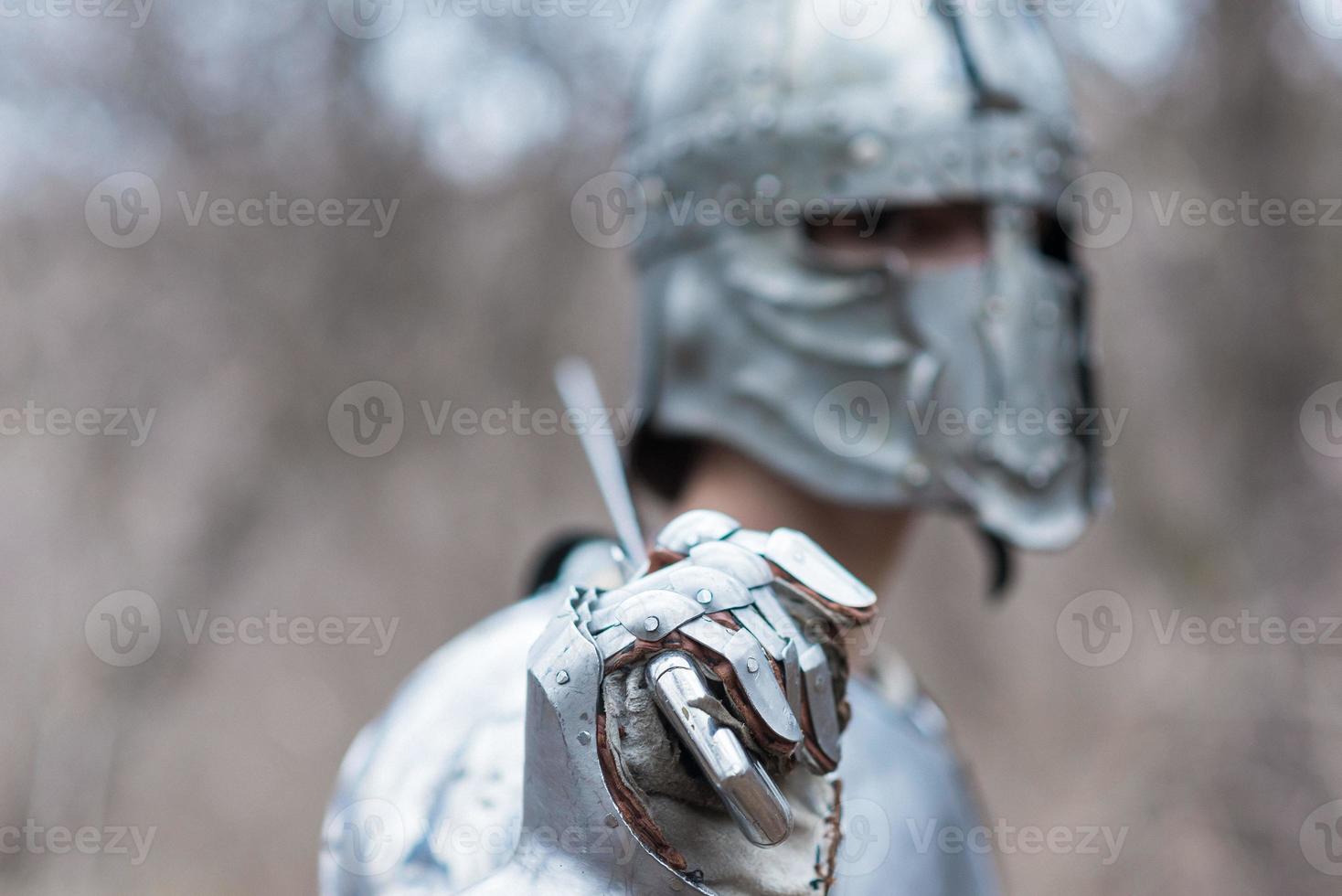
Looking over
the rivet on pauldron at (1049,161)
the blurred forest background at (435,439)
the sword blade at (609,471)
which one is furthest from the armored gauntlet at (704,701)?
the blurred forest background at (435,439)

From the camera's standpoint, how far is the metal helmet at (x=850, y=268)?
148 cm

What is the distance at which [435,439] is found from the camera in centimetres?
418

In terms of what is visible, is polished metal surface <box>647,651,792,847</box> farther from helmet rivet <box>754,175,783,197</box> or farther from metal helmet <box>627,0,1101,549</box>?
helmet rivet <box>754,175,783,197</box>

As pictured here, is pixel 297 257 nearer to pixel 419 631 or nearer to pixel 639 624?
pixel 419 631

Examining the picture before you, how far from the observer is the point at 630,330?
4.24 metres

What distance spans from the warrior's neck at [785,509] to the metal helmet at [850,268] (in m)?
0.03

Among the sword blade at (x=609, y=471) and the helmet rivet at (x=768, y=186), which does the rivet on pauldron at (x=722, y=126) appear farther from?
the sword blade at (x=609, y=471)

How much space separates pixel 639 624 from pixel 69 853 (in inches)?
131

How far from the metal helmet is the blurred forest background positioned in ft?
6.63

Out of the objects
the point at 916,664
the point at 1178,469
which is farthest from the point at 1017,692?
the point at 1178,469

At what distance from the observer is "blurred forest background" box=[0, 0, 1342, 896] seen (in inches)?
135

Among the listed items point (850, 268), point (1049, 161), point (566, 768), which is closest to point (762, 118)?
point (850, 268)

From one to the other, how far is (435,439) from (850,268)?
2.91m

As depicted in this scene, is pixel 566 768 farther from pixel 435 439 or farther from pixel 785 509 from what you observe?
pixel 435 439
